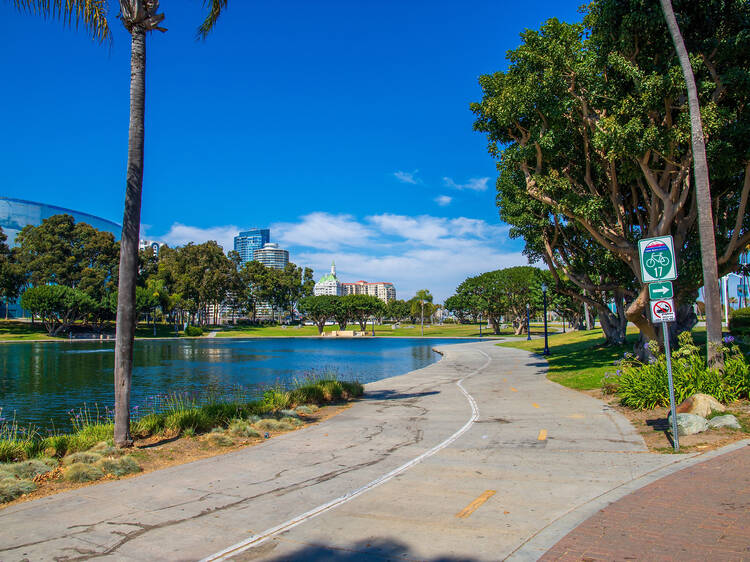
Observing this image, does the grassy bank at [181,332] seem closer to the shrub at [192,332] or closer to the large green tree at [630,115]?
the shrub at [192,332]

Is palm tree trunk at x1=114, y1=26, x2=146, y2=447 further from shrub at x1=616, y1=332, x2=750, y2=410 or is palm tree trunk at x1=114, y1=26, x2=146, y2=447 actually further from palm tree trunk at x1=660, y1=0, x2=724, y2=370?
palm tree trunk at x1=660, y1=0, x2=724, y2=370

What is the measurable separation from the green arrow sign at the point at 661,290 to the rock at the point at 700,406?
3166 millimetres

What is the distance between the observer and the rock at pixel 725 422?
9641mm

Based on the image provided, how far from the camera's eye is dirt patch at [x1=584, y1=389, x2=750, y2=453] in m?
8.87

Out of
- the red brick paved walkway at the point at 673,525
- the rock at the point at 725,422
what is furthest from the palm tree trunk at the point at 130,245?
the rock at the point at 725,422

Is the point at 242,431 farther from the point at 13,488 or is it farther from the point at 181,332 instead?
the point at 181,332

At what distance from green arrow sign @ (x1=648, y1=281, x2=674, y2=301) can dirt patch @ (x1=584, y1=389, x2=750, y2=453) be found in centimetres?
264

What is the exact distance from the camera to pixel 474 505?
6.24m

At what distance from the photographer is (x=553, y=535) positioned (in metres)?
5.16

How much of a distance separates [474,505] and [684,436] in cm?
572

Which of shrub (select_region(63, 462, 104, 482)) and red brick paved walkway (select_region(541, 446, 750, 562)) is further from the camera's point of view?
shrub (select_region(63, 462, 104, 482))

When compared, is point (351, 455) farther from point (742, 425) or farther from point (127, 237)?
point (742, 425)

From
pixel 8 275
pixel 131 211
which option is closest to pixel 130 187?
pixel 131 211

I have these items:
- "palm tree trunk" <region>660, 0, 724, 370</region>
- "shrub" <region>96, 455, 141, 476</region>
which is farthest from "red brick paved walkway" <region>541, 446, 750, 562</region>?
Result: "shrub" <region>96, 455, 141, 476</region>
